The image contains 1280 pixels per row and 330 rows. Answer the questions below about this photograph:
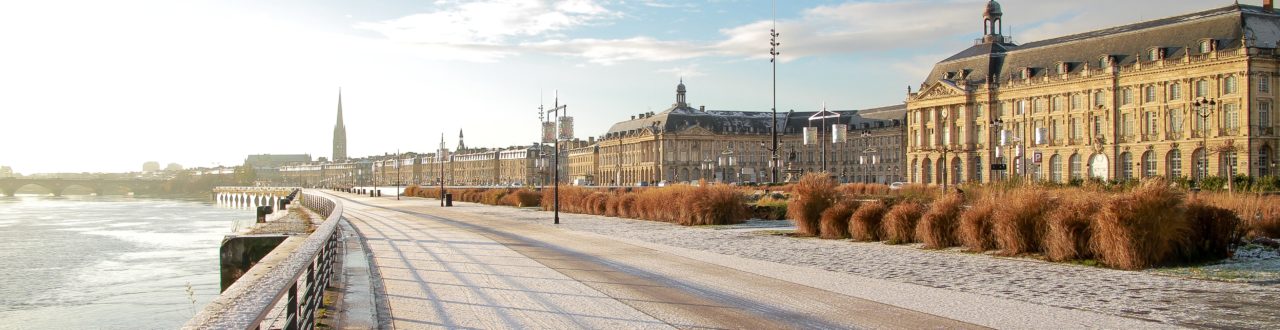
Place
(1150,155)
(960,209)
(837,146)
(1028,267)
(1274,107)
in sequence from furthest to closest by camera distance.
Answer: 1. (837,146)
2. (1150,155)
3. (1274,107)
4. (960,209)
5. (1028,267)

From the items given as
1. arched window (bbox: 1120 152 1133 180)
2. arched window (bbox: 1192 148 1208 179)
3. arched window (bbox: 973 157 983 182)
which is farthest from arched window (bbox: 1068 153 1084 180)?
arched window (bbox: 1192 148 1208 179)

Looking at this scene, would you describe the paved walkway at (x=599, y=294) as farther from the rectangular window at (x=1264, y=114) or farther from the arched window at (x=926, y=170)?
the arched window at (x=926, y=170)

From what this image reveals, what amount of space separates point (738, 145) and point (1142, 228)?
12997 cm

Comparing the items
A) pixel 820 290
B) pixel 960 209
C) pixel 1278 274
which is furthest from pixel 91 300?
pixel 1278 274

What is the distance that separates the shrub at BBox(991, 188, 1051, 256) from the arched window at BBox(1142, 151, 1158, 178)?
206ft

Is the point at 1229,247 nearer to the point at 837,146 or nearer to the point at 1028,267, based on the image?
the point at 1028,267

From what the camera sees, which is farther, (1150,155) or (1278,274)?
(1150,155)

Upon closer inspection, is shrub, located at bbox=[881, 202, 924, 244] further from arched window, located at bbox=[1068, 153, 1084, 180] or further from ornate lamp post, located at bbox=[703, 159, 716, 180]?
ornate lamp post, located at bbox=[703, 159, 716, 180]

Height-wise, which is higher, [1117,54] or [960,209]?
[1117,54]

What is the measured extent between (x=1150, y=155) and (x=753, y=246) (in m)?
63.4

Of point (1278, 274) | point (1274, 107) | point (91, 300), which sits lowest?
point (91, 300)

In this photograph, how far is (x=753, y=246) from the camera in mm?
20453

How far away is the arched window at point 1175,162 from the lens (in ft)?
225

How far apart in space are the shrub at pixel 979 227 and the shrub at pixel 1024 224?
1.92 feet
